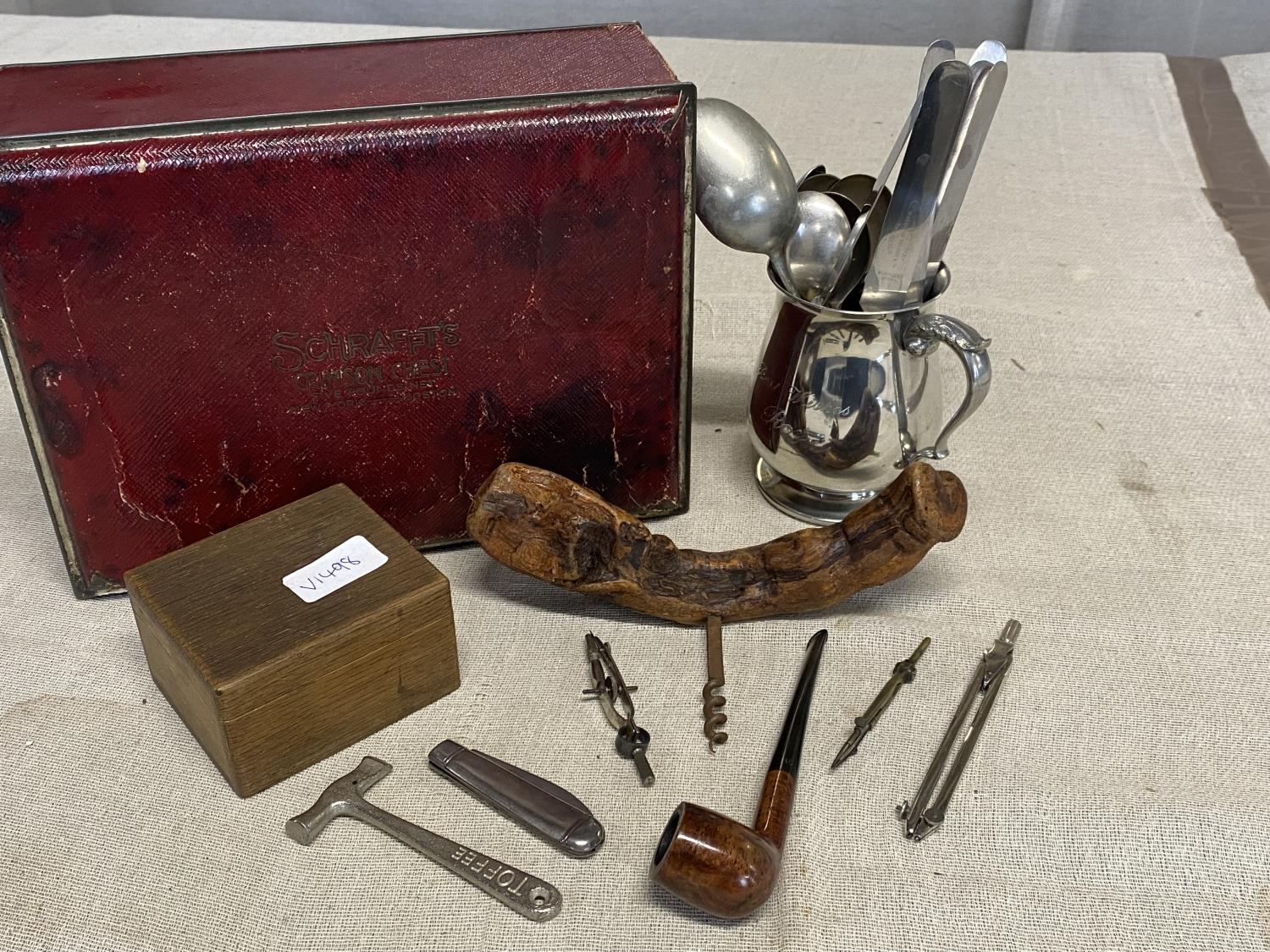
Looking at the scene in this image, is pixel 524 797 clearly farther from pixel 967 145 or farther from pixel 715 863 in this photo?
pixel 967 145

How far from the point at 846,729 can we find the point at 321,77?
824mm

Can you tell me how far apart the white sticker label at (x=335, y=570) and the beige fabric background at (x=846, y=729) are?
0.50 feet

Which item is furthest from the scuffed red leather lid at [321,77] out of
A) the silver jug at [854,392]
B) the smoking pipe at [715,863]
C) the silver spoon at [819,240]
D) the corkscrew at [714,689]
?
the smoking pipe at [715,863]

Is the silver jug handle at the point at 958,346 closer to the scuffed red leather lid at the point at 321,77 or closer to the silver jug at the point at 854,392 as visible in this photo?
the silver jug at the point at 854,392

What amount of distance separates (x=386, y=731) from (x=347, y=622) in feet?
0.46

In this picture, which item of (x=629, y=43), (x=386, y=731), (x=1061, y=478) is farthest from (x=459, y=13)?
(x=386, y=731)

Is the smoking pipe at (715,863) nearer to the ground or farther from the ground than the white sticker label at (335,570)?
nearer to the ground

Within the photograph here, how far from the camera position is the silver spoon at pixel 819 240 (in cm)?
134

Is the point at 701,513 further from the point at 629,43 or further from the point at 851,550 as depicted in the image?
the point at 629,43

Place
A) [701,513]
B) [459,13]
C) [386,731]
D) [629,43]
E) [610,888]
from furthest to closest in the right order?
[459,13], [701,513], [629,43], [386,731], [610,888]

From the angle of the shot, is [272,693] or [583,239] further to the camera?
[583,239]

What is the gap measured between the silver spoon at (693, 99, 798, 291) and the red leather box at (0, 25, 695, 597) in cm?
4

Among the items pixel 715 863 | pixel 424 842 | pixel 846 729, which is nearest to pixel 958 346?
pixel 846 729

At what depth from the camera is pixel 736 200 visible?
130 cm
